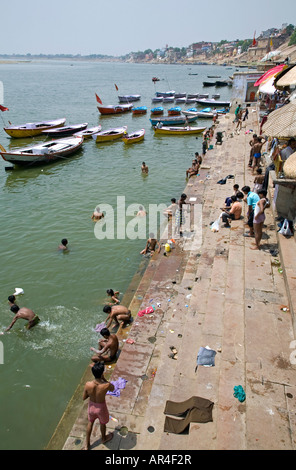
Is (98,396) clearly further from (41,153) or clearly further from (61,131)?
(61,131)

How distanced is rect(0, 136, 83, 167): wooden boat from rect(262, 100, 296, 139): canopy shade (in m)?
17.8


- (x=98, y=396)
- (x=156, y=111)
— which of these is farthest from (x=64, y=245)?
(x=156, y=111)

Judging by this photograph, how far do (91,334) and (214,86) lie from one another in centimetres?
8940

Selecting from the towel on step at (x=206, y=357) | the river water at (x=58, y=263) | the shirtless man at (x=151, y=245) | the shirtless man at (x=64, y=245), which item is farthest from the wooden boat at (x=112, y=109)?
the towel on step at (x=206, y=357)

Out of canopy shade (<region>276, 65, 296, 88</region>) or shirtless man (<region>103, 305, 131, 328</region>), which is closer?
shirtless man (<region>103, 305, 131, 328</region>)

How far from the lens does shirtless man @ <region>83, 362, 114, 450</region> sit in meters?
4.59

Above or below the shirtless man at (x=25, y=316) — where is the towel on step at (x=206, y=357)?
above

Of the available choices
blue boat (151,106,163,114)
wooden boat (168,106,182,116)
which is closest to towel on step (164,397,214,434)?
wooden boat (168,106,182,116)

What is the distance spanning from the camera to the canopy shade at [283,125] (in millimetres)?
8281

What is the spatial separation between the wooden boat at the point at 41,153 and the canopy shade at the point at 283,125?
17.8 m

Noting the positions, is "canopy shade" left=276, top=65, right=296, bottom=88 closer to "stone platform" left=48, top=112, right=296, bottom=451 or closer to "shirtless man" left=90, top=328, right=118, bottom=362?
"stone platform" left=48, top=112, right=296, bottom=451

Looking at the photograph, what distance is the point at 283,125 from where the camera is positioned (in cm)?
859

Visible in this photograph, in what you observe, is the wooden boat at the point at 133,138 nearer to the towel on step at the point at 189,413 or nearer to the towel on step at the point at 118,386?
the towel on step at the point at 118,386
